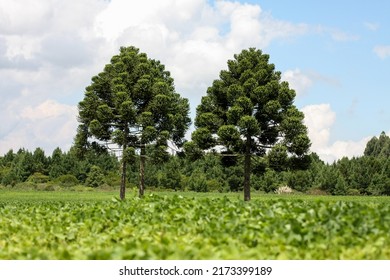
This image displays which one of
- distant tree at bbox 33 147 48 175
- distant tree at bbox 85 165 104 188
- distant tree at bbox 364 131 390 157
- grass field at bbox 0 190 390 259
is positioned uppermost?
distant tree at bbox 364 131 390 157

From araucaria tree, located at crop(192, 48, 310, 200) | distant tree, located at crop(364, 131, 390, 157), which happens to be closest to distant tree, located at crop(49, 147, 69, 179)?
araucaria tree, located at crop(192, 48, 310, 200)

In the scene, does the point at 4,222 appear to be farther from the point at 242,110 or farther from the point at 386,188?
the point at 386,188

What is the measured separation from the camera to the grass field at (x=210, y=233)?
805cm

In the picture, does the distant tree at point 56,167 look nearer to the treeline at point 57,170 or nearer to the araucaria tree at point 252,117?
the treeline at point 57,170

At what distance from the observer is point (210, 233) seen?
30.6 ft

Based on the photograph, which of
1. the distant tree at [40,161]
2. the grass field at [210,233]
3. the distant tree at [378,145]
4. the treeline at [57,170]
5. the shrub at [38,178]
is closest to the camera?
the grass field at [210,233]

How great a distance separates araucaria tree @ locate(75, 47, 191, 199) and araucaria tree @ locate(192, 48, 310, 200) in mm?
3563

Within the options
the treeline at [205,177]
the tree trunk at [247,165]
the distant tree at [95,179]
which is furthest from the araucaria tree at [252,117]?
the distant tree at [95,179]

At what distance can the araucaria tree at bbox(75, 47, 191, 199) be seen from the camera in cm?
4428

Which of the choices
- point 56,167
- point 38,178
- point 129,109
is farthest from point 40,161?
point 129,109

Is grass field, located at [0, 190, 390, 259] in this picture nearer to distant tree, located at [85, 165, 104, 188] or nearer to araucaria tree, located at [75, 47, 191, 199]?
araucaria tree, located at [75, 47, 191, 199]

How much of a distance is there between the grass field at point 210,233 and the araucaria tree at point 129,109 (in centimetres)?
3143

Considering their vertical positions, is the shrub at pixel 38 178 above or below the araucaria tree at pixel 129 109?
below

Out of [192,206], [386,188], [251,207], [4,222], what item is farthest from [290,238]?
[386,188]
